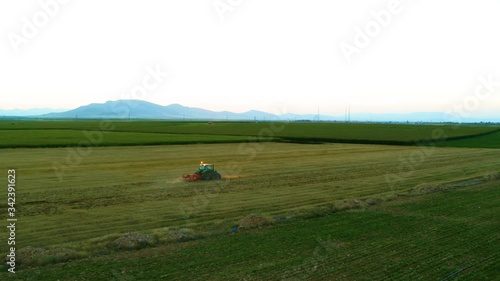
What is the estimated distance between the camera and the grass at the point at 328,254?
10500 millimetres

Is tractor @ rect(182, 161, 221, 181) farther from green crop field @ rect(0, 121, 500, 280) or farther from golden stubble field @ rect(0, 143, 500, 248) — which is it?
golden stubble field @ rect(0, 143, 500, 248)

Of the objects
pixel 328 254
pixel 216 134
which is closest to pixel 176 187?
pixel 328 254

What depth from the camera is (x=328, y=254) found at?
474 inches

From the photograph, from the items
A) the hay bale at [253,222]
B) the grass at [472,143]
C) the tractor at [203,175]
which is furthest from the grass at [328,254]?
the grass at [472,143]

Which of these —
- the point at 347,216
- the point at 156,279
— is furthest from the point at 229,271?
the point at 347,216

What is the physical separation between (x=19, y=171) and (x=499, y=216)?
87.3 feet

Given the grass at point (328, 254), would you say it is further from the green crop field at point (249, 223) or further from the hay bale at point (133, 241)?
the hay bale at point (133, 241)

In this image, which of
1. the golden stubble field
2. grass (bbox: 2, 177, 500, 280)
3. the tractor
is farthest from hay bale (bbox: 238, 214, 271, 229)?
the tractor

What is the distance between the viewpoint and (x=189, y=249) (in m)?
12.6

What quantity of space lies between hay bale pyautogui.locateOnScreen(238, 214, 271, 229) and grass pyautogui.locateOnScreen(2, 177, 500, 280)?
1.29 feet

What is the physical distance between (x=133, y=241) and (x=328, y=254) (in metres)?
5.70

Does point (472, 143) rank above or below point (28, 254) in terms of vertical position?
above

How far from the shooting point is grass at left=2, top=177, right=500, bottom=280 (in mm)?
10500

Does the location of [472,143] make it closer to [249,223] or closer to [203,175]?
[203,175]
